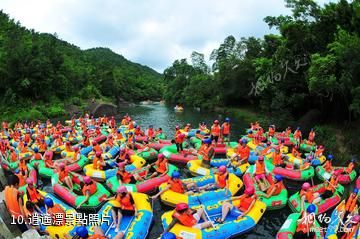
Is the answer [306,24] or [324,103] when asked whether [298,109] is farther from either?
[306,24]

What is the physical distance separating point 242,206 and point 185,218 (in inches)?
84.1

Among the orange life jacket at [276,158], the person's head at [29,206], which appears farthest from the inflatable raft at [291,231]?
the person's head at [29,206]

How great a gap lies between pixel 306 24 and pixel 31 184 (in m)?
18.9

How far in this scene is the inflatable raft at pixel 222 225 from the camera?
7.34 m

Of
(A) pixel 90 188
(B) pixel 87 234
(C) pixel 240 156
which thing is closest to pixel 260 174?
(C) pixel 240 156

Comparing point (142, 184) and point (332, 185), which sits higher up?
point (332, 185)

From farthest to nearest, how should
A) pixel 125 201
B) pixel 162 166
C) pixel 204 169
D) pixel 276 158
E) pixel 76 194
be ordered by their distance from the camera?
pixel 276 158 → pixel 204 169 → pixel 162 166 → pixel 76 194 → pixel 125 201

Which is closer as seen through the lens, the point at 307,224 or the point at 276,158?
the point at 307,224

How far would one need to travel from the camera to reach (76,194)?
34.4 ft

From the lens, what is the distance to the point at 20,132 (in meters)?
20.0

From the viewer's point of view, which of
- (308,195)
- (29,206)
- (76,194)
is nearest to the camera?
(29,206)

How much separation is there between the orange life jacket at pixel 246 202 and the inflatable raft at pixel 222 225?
0.59 feet

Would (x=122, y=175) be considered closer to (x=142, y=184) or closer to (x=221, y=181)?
(x=142, y=184)

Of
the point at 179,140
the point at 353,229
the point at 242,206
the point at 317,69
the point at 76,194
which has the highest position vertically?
the point at 317,69
